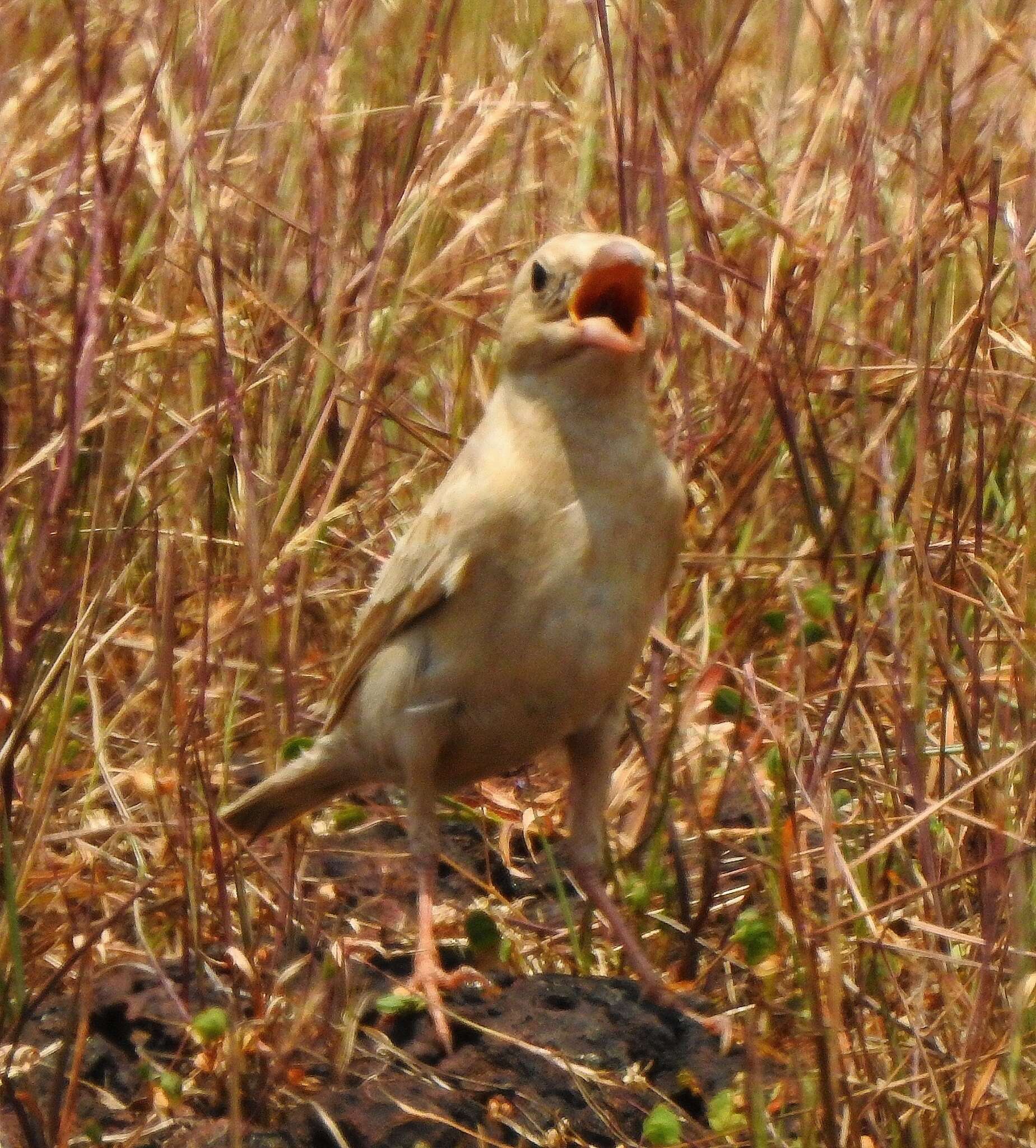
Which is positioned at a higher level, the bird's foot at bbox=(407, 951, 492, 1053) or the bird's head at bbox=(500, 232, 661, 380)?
the bird's head at bbox=(500, 232, 661, 380)

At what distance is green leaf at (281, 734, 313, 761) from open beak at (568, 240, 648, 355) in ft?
3.79

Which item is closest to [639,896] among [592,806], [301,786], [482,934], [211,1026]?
[592,806]

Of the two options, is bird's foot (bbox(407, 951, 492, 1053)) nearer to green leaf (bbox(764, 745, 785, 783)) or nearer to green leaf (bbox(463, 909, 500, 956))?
green leaf (bbox(463, 909, 500, 956))

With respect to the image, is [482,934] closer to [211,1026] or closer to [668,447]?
[211,1026]

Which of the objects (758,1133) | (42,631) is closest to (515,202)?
(42,631)

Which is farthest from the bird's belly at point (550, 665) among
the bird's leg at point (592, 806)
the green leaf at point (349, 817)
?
the green leaf at point (349, 817)

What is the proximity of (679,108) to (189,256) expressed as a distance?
1.16 m

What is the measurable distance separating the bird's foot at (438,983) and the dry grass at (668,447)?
18 cm

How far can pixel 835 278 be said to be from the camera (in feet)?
13.7

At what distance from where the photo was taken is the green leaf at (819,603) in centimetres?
386

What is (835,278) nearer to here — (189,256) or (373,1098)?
(189,256)

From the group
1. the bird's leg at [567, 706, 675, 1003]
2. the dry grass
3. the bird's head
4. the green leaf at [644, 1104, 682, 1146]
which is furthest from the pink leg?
the bird's head

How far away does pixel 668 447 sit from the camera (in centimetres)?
436

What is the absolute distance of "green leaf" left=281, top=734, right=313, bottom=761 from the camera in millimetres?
4137
